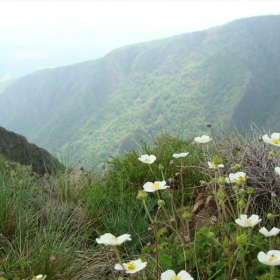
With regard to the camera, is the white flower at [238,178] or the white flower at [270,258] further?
the white flower at [238,178]

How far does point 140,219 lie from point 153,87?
327 feet

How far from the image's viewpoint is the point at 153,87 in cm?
10088

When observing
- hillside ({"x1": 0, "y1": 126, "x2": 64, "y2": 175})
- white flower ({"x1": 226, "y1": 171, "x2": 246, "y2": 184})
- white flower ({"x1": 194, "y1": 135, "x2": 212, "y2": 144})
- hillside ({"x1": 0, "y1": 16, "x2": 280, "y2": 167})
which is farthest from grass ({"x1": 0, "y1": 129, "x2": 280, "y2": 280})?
hillside ({"x1": 0, "y1": 16, "x2": 280, "y2": 167})

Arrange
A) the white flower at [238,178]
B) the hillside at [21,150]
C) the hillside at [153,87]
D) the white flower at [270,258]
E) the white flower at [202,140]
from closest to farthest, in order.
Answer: the white flower at [270,258] < the white flower at [238,178] < the white flower at [202,140] < the hillside at [21,150] < the hillside at [153,87]

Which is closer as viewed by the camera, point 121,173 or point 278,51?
point 121,173

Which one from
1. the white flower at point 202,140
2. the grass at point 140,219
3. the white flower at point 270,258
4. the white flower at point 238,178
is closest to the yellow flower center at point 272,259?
the white flower at point 270,258

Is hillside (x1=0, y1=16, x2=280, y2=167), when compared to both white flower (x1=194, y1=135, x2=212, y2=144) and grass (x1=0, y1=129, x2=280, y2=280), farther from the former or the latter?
white flower (x1=194, y1=135, x2=212, y2=144)

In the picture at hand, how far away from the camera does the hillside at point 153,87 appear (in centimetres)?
7793

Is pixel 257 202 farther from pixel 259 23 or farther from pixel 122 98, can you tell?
pixel 259 23

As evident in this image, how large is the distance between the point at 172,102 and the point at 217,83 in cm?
1405

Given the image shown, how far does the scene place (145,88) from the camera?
104562 mm

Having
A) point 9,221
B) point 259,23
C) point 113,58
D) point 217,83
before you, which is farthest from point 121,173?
point 113,58

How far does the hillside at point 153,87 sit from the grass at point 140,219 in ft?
186

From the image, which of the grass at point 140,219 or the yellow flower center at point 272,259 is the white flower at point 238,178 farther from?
the yellow flower center at point 272,259
